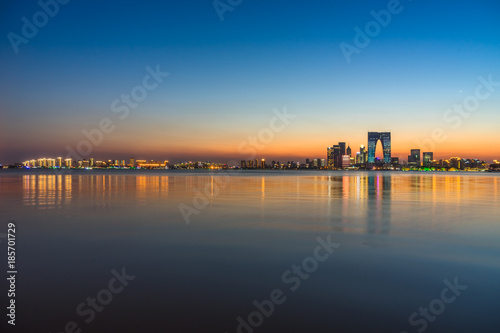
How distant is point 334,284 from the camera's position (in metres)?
7.55

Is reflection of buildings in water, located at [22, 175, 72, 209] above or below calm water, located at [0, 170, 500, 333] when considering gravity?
above

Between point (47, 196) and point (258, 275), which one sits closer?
point (258, 275)

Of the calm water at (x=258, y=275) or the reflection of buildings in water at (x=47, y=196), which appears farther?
the reflection of buildings in water at (x=47, y=196)

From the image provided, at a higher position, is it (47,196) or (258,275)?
(47,196)

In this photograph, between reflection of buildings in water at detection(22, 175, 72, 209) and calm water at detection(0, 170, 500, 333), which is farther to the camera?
reflection of buildings in water at detection(22, 175, 72, 209)

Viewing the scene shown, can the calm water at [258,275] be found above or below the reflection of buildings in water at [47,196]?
below

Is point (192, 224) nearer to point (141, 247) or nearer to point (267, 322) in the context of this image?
point (141, 247)

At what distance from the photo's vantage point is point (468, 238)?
40.9ft

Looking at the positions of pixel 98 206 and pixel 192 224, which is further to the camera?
pixel 98 206

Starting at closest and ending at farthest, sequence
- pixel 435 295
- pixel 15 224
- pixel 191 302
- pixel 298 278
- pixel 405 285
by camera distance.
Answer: pixel 191 302
pixel 435 295
pixel 405 285
pixel 298 278
pixel 15 224

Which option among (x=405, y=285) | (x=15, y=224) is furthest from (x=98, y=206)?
(x=405, y=285)

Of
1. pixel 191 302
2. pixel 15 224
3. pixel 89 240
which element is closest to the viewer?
pixel 191 302

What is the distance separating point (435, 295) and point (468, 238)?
6.78 meters

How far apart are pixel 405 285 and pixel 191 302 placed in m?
4.44
